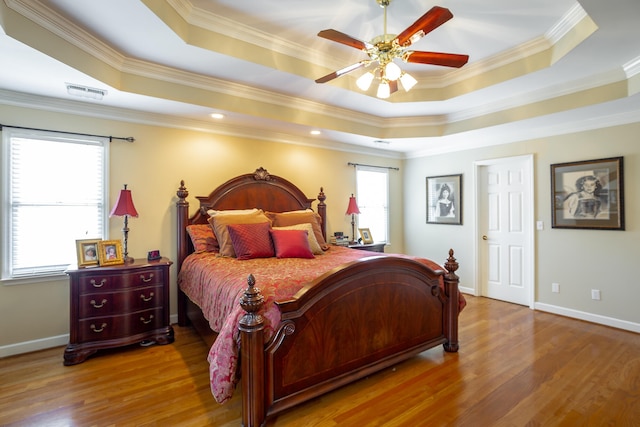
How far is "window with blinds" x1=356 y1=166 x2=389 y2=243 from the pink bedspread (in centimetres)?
197

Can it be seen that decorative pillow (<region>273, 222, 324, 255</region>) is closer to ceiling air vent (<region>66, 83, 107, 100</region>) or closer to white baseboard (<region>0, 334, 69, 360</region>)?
ceiling air vent (<region>66, 83, 107, 100</region>)

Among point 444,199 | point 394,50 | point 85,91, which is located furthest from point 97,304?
point 444,199

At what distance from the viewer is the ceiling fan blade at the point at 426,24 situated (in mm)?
1764

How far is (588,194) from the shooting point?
3645 mm

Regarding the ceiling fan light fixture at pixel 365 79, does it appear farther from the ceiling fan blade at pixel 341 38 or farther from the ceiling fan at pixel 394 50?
the ceiling fan blade at pixel 341 38

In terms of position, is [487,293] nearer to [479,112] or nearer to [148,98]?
[479,112]

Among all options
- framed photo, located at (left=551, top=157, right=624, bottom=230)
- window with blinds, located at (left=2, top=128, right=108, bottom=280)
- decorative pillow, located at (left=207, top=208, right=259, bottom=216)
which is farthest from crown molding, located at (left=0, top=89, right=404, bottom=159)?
framed photo, located at (left=551, top=157, right=624, bottom=230)

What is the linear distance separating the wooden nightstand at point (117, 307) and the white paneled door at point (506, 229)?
14.4 feet

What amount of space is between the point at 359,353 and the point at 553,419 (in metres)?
1.24

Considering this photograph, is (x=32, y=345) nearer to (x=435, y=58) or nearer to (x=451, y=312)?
(x=451, y=312)

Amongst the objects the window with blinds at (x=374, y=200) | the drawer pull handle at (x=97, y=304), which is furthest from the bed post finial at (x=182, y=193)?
the window with blinds at (x=374, y=200)

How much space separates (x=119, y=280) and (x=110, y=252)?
309mm

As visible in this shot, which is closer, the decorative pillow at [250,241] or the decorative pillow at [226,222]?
the decorative pillow at [250,241]

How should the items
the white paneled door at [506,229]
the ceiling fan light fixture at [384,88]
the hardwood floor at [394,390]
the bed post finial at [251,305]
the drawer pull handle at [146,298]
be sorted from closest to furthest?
the bed post finial at [251,305]
the hardwood floor at [394,390]
the ceiling fan light fixture at [384,88]
the drawer pull handle at [146,298]
the white paneled door at [506,229]
